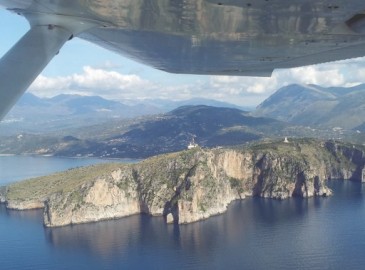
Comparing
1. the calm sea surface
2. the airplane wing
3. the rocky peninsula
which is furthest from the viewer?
the rocky peninsula

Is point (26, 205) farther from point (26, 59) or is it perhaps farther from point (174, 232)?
point (26, 59)

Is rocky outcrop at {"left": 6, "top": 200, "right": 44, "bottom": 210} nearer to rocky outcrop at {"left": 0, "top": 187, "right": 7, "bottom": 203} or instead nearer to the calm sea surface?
the calm sea surface

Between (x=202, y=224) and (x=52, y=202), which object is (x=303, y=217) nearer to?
(x=202, y=224)

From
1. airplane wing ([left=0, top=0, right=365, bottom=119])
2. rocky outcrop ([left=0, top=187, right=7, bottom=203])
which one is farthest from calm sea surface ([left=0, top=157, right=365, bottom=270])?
airplane wing ([left=0, top=0, right=365, bottom=119])

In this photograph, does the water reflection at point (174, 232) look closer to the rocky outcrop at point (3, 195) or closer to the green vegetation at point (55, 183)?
the green vegetation at point (55, 183)

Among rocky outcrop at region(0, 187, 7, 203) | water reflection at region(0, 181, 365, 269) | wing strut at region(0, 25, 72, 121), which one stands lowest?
water reflection at region(0, 181, 365, 269)

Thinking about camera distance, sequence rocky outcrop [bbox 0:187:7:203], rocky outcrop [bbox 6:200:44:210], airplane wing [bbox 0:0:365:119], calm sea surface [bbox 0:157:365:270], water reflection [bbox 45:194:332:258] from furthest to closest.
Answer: rocky outcrop [bbox 0:187:7:203], rocky outcrop [bbox 6:200:44:210], water reflection [bbox 45:194:332:258], calm sea surface [bbox 0:157:365:270], airplane wing [bbox 0:0:365:119]

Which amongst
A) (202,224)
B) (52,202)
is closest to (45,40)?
(202,224)

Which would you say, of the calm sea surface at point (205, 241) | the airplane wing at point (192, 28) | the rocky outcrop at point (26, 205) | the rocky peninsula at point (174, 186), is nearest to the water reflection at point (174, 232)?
the calm sea surface at point (205, 241)

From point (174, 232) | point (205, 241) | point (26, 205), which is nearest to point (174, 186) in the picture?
point (174, 232)
